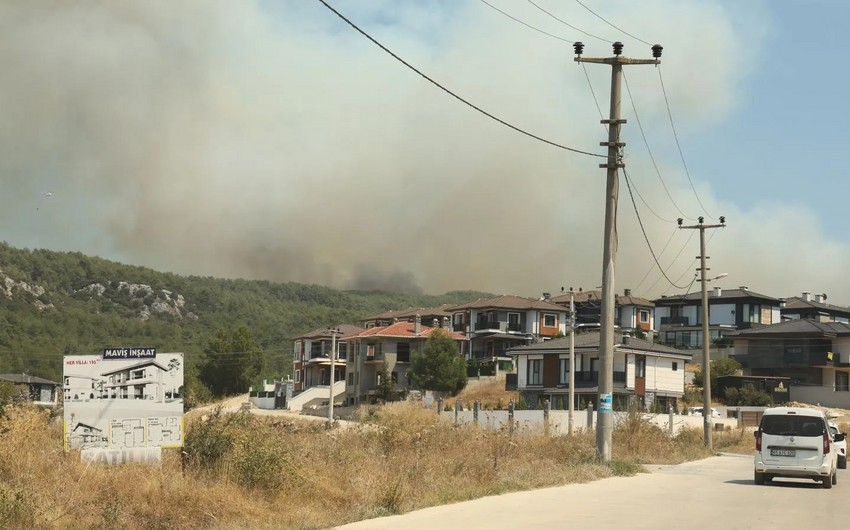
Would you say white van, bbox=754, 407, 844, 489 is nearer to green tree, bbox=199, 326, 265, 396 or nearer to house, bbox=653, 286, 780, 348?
green tree, bbox=199, 326, 265, 396

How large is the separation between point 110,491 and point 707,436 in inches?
1426

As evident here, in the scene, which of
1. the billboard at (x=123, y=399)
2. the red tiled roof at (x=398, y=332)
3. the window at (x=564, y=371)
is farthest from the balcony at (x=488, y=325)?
the billboard at (x=123, y=399)

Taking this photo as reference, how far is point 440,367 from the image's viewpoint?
8412cm

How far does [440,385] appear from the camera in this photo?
84062 mm

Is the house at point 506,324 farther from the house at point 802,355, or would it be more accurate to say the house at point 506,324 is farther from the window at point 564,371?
the window at point 564,371

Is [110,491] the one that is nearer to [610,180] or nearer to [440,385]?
[610,180]

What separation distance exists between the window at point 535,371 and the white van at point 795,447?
49.5 metres

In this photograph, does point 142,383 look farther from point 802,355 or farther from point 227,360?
point 227,360

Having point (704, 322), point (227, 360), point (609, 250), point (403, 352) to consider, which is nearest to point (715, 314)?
point (403, 352)

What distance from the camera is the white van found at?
963 inches

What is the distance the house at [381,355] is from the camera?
96375 mm

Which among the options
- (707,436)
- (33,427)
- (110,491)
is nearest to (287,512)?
(110,491)

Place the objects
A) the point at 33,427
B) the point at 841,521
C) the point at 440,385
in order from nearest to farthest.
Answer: the point at 33,427 < the point at 841,521 < the point at 440,385

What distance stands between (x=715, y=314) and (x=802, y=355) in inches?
974
